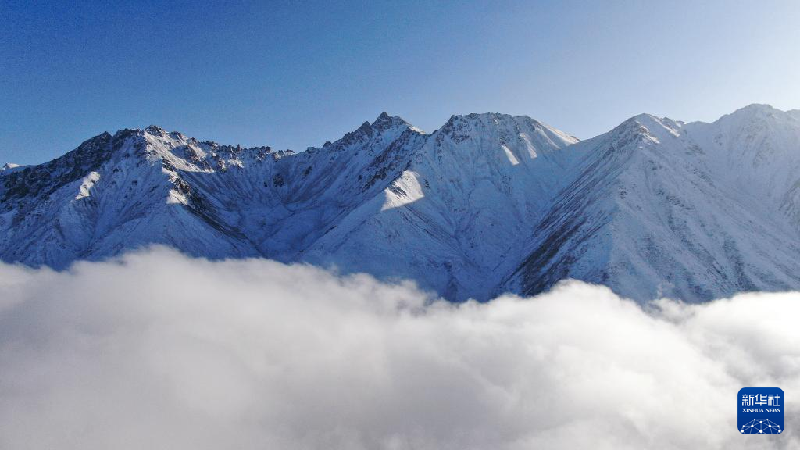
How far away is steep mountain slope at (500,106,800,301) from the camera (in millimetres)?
124250

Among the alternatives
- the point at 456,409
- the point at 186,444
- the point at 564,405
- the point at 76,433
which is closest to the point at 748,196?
the point at 564,405

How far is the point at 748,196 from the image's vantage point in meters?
188

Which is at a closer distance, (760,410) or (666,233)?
(760,410)

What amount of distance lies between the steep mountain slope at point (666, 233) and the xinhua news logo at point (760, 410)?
32.6 metres

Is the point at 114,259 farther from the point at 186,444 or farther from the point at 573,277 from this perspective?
the point at 573,277

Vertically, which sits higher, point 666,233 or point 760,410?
point 666,233

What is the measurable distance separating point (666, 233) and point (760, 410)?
61878 mm

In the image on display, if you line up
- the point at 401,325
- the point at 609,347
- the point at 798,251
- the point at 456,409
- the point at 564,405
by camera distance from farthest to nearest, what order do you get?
the point at 401,325 → the point at 456,409 → the point at 798,251 → the point at 564,405 → the point at 609,347

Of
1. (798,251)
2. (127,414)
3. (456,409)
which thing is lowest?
(127,414)

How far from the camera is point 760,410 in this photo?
305 ft

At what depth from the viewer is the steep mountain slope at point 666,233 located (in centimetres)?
12425

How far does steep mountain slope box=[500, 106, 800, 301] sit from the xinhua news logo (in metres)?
32.6

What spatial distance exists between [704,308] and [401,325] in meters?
101

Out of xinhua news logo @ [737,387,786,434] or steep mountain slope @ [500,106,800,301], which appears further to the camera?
steep mountain slope @ [500,106,800,301]
